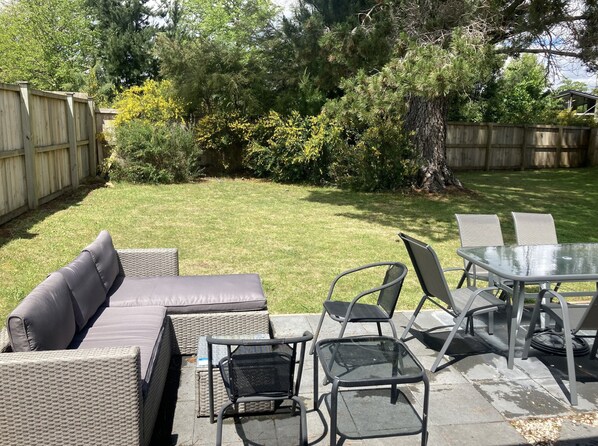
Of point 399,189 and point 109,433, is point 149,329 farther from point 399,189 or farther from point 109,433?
point 399,189

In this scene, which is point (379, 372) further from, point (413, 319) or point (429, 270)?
point (413, 319)

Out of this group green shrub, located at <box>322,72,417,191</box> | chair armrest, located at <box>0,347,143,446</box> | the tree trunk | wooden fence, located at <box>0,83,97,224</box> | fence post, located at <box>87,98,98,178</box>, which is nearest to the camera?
chair armrest, located at <box>0,347,143,446</box>

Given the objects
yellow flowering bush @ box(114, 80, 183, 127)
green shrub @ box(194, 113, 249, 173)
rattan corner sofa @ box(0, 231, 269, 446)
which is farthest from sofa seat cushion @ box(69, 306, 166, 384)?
green shrub @ box(194, 113, 249, 173)

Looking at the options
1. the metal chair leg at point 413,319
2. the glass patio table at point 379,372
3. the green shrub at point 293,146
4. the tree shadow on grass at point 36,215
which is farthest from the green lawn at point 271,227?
the glass patio table at point 379,372

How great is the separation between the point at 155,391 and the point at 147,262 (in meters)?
1.78

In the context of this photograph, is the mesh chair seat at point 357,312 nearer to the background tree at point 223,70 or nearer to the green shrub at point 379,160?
the green shrub at point 379,160

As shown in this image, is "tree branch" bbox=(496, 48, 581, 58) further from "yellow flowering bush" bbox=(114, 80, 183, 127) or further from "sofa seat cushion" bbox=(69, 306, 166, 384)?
"sofa seat cushion" bbox=(69, 306, 166, 384)

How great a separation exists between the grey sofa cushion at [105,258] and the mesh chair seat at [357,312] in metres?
1.65

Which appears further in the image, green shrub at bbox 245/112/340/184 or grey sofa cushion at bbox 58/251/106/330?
green shrub at bbox 245/112/340/184

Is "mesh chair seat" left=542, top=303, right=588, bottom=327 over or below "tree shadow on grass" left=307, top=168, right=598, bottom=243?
over

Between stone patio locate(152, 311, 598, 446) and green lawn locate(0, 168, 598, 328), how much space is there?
54.9 inches

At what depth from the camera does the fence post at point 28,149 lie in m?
8.27

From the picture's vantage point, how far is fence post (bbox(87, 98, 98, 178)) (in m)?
12.6

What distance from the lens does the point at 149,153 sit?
41.1 ft
